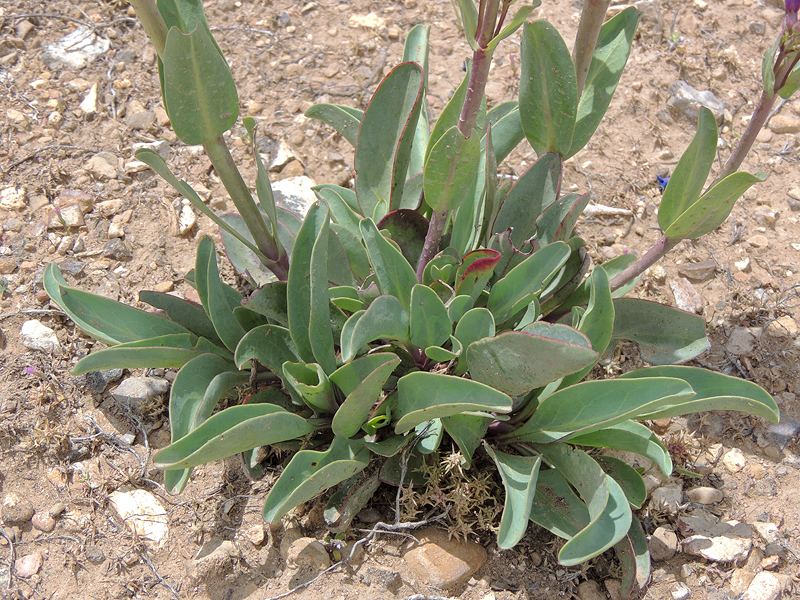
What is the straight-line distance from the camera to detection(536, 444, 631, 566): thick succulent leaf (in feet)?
4.83

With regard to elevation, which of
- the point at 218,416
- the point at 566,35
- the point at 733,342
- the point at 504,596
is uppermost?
the point at 566,35

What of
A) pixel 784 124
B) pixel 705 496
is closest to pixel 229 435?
pixel 705 496

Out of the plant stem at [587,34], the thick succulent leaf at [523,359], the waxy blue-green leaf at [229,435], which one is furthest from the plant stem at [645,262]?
the waxy blue-green leaf at [229,435]

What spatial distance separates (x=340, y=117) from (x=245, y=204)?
0.68 meters

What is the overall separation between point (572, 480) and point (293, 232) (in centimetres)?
129

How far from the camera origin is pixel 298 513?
6.78 ft

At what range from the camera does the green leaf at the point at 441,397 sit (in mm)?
1493

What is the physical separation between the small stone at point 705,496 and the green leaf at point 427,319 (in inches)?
42.2

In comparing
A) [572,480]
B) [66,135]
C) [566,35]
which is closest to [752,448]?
[572,480]

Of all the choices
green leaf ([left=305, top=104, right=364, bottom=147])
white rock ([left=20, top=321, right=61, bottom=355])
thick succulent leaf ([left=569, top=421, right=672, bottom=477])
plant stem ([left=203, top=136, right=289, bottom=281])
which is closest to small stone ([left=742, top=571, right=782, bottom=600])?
thick succulent leaf ([left=569, top=421, right=672, bottom=477])

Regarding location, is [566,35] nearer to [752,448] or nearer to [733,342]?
[733,342]

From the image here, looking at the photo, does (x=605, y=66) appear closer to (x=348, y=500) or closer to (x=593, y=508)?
(x=593, y=508)

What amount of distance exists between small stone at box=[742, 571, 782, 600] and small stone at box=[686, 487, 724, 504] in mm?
277

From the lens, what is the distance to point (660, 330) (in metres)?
2.11
